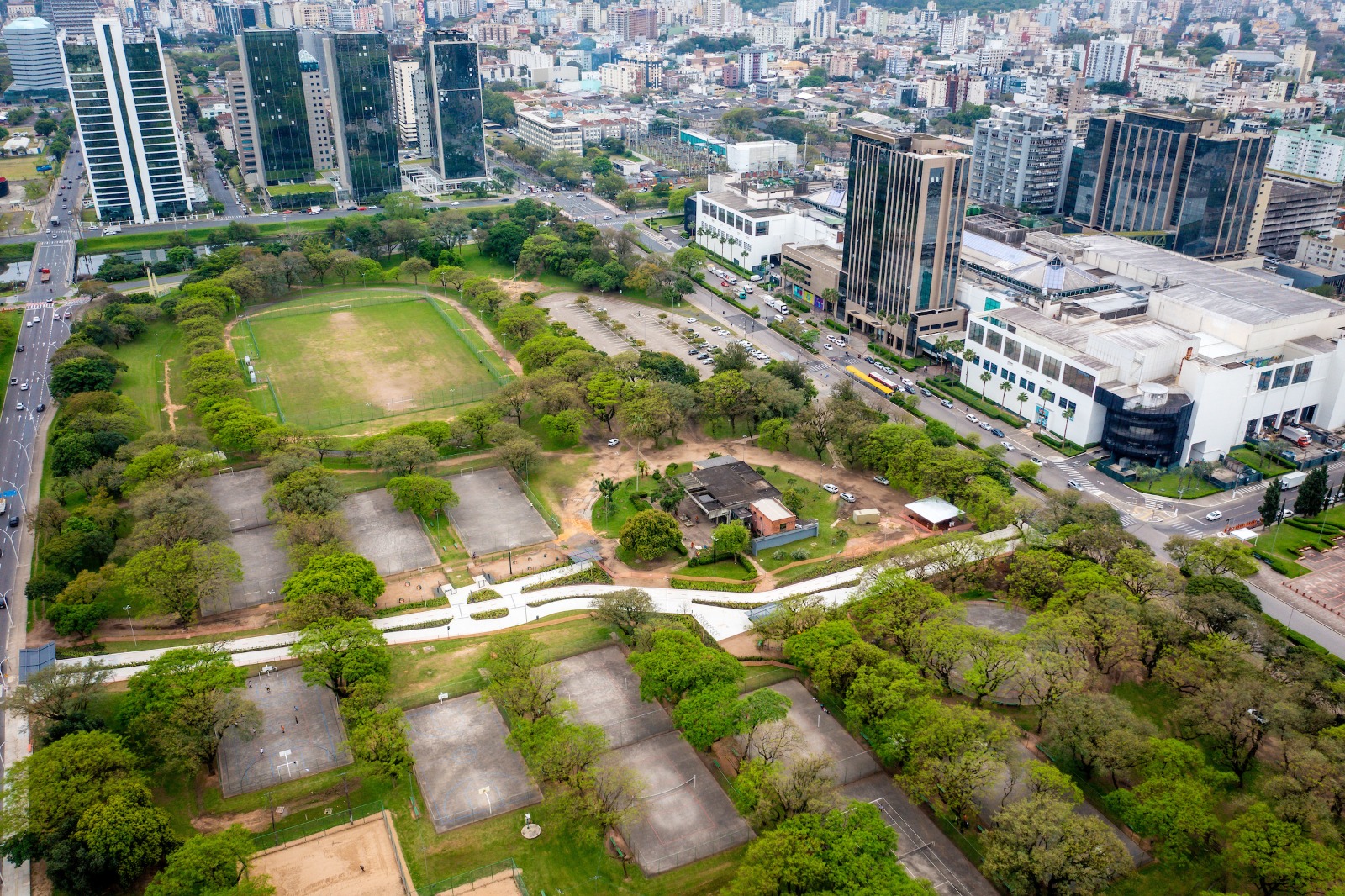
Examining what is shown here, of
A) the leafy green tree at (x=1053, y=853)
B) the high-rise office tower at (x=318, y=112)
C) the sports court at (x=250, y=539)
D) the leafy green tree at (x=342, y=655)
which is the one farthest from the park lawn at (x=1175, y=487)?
the high-rise office tower at (x=318, y=112)

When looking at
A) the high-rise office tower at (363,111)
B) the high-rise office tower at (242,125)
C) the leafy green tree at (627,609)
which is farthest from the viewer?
the high-rise office tower at (242,125)

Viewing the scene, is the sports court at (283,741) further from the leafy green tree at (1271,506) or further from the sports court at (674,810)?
the leafy green tree at (1271,506)

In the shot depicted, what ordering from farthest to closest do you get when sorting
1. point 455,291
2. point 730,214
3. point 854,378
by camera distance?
1. point 730,214
2. point 455,291
3. point 854,378

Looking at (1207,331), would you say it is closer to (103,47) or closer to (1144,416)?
(1144,416)

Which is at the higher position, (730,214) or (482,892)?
(730,214)

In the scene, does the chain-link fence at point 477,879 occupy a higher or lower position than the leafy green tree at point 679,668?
lower

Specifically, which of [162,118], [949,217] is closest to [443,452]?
[949,217]

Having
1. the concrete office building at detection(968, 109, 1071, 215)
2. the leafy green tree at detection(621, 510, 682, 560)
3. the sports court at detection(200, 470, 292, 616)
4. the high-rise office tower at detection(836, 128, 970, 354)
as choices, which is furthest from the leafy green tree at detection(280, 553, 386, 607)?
the concrete office building at detection(968, 109, 1071, 215)
